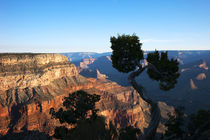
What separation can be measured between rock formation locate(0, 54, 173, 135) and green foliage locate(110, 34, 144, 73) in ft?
157

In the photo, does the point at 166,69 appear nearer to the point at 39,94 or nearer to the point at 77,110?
the point at 77,110

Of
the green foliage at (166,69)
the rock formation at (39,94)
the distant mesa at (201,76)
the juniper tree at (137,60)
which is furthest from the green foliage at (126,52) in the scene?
the distant mesa at (201,76)

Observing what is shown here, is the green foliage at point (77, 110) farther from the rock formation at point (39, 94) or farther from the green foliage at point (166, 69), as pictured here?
the rock formation at point (39, 94)

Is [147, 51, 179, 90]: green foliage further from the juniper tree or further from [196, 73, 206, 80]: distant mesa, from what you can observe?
[196, 73, 206, 80]: distant mesa

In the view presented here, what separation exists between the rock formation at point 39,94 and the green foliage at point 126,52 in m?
47.8

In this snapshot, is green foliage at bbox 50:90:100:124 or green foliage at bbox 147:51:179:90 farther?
green foliage at bbox 50:90:100:124

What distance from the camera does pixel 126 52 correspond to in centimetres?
2253

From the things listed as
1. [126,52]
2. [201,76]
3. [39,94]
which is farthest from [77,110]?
[201,76]

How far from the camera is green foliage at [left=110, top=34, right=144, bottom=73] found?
21.8 meters

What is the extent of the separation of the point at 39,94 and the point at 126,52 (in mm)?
65378

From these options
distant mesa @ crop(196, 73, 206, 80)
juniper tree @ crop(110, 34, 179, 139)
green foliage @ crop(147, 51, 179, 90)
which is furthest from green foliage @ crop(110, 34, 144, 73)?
distant mesa @ crop(196, 73, 206, 80)

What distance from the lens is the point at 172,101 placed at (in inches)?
5689

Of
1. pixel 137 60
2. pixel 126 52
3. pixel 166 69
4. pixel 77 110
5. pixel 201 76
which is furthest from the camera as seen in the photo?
pixel 201 76

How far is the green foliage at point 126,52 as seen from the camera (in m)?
21.8
